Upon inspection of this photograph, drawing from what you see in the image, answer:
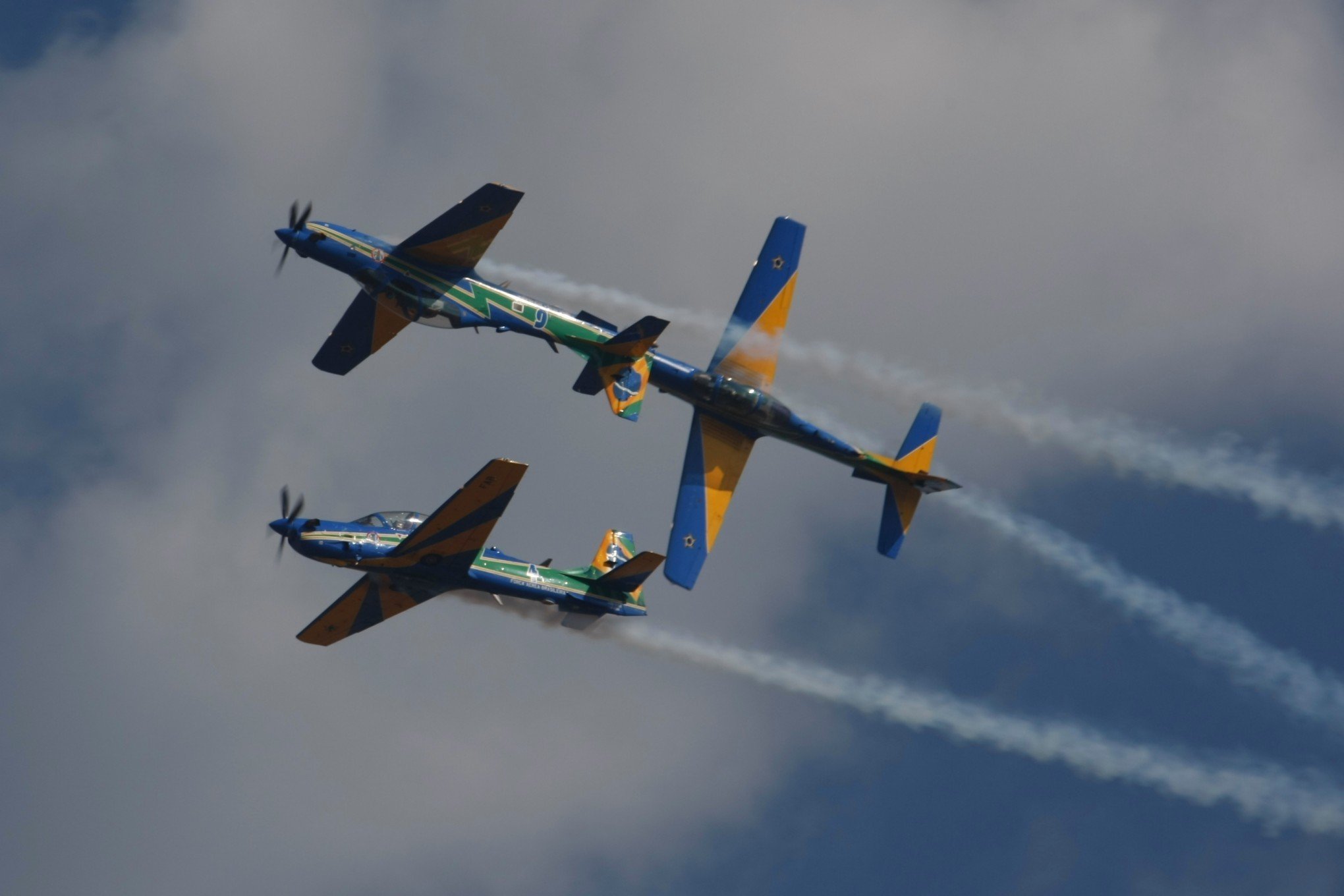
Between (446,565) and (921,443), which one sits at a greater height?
(921,443)

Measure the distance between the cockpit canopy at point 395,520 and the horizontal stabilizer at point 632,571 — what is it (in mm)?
6016

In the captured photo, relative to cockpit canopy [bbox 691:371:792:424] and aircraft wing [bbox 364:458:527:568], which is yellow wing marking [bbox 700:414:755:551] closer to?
cockpit canopy [bbox 691:371:792:424]

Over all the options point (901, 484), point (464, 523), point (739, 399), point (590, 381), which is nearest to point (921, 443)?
point (901, 484)

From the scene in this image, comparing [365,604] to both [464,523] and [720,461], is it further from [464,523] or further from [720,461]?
[720,461]

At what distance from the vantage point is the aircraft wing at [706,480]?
67.2m

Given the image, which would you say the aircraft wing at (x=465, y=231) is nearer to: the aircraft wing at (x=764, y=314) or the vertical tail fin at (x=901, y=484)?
the aircraft wing at (x=764, y=314)

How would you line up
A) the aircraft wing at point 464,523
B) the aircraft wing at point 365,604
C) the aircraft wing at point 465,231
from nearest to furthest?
the aircraft wing at point 464,523, the aircraft wing at point 465,231, the aircraft wing at point 365,604

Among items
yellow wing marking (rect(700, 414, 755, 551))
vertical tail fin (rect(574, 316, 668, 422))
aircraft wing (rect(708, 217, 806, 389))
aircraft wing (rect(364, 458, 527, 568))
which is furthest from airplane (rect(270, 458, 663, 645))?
aircraft wing (rect(708, 217, 806, 389))

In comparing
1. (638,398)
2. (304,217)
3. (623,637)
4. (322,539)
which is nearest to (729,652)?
(623,637)

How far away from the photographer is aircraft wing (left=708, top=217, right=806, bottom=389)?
68562mm

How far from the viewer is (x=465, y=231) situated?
64.8 meters

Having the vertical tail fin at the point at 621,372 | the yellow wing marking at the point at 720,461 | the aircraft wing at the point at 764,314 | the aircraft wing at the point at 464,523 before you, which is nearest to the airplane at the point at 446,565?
the aircraft wing at the point at 464,523

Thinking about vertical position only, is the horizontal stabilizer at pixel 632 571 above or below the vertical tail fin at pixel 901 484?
below

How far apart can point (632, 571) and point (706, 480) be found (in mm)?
3498
